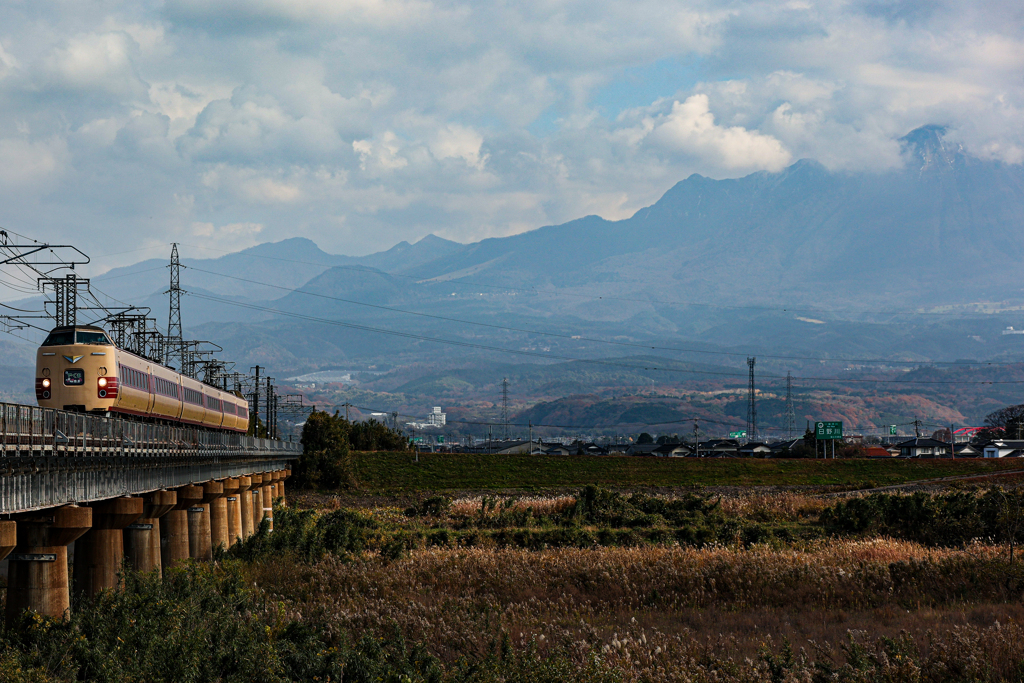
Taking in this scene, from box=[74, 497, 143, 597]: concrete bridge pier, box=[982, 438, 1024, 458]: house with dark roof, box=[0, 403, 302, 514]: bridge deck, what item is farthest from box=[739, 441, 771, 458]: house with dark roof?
box=[74, 497, 143, 597]: concrete bridge pier

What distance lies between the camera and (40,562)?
2459 cm

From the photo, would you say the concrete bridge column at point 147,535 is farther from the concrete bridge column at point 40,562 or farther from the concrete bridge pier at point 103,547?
the concrete bridge column at point 40,562

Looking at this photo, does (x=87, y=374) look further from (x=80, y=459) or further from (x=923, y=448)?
(x=923, y=448)

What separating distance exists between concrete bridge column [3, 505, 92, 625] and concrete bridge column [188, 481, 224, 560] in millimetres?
22616

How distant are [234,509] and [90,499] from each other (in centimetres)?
3608

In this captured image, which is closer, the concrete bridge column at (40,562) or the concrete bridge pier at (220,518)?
the concrete bridge column at (40,562)

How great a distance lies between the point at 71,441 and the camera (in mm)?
26141

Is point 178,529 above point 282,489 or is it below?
above

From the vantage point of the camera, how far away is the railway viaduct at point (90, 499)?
72.7 ft

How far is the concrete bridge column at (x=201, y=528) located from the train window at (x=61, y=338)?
8.99 meters

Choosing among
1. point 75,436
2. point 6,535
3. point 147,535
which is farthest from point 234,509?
point 6,535

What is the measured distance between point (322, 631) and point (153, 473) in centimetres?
946

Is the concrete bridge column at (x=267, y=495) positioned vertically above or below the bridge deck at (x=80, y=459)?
below

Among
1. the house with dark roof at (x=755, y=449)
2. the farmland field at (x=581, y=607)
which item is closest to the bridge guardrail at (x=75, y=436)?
the farmland field at (x=581, y=607)
